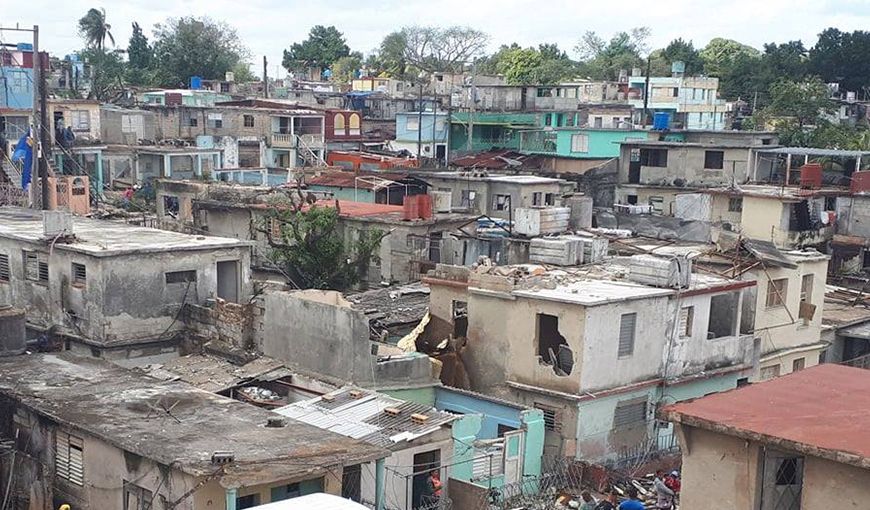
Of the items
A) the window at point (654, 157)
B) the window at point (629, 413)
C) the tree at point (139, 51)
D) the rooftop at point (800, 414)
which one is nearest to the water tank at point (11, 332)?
the window at point (629, 413)

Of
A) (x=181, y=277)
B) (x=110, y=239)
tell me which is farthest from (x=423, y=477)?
(x=110, y=239)

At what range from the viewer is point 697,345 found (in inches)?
988

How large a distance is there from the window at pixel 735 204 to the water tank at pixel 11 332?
86.0 feet

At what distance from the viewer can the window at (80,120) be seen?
48.3 metres

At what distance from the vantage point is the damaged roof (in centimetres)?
Result: 1839

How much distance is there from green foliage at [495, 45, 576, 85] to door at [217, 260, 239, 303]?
208 ft

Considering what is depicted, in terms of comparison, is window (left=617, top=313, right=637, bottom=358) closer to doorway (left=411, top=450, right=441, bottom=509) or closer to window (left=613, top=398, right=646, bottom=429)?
window (left=613, top=398, right=646, bottom=429)

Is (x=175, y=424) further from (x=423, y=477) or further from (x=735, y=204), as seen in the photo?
(x=735, y=204)

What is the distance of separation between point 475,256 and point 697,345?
908 centimetres

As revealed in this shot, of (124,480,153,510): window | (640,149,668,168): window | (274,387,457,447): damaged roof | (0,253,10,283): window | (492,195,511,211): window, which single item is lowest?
(124,480,153,510): window

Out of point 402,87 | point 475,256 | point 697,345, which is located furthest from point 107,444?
point 402,87

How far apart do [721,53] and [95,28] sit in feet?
183

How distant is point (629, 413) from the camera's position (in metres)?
23.8

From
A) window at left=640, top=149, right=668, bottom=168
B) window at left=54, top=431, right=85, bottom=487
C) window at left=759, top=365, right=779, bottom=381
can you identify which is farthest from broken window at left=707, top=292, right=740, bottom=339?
window at left=640, top=149, right=668, bottom=168
